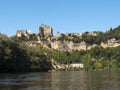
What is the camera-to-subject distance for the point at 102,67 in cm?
19575

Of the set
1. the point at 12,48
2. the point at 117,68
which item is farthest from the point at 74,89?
the point at 117,68

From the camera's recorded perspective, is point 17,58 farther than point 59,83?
Yes

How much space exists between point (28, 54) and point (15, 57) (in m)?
20.9

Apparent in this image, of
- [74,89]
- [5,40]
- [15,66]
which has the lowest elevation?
[74,89]

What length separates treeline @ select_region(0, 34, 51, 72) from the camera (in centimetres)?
11175

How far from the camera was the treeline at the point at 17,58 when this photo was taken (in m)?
112

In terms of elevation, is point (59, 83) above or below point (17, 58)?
below

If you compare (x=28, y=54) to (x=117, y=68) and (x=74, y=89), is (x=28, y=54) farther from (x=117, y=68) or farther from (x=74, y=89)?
(x=74, y=89)

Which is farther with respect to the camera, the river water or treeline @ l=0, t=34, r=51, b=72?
treeline @ l=0, t=34, r=51, b=72

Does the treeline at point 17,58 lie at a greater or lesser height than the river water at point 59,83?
greater

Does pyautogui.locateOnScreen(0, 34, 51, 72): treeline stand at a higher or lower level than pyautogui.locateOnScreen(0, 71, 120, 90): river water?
higher

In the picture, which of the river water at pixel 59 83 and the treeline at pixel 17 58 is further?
the treeline at pixel 17 58

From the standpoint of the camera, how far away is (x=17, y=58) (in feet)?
414

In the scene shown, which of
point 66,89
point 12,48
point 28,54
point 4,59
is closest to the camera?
point 66,89
